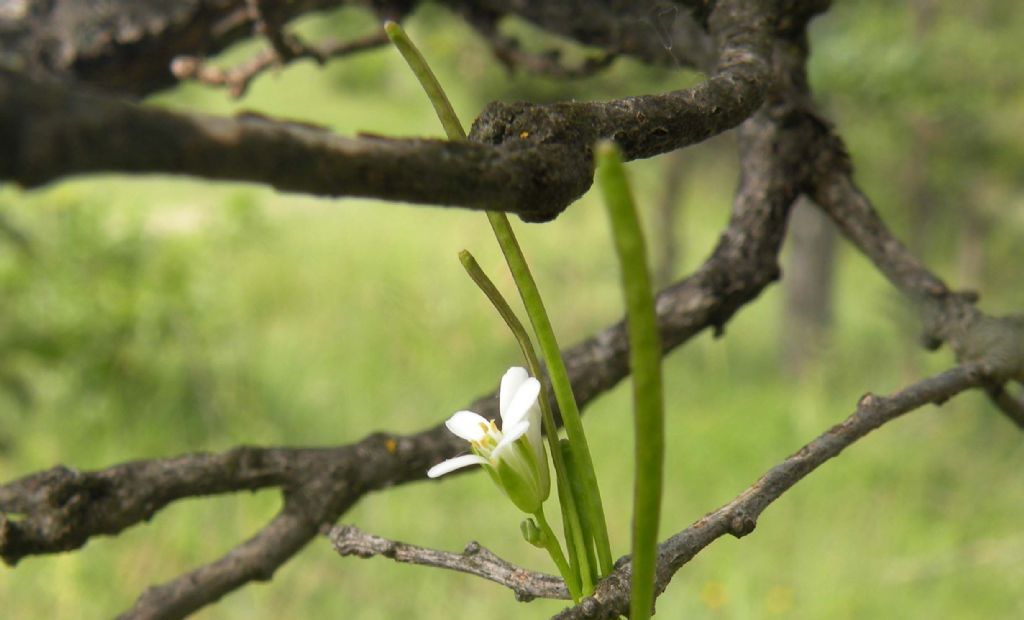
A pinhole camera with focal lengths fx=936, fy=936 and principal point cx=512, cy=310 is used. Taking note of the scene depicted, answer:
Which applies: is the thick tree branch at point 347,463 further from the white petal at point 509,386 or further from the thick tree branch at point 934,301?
the white petal at point 509,386

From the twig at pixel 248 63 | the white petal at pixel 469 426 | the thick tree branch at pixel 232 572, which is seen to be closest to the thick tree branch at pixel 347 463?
the thick tree branch at pixel 232 572

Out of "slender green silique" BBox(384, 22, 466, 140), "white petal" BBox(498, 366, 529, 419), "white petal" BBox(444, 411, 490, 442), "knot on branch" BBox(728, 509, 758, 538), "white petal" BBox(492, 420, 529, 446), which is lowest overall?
"knot on branch" BBox(728, 509, 758, 538)

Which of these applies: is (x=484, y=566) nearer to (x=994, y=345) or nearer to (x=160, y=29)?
(x=994, y=345)

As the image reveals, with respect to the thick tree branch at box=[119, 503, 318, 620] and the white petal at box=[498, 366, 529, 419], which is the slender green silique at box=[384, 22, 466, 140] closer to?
the white petal at box=[498, 366, 529, 419]

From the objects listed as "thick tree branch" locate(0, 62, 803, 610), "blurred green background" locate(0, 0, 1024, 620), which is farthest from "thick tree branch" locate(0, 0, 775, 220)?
"blurred green background" locate(0, 0, 1024, 620)

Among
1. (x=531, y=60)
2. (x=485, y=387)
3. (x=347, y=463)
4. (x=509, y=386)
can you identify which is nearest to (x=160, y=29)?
(x=531, y=60)

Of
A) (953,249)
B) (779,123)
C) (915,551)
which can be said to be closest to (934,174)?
(915,551)

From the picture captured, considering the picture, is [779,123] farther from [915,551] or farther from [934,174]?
[934,174]
